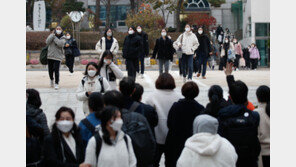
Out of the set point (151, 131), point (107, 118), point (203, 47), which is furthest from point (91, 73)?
point (203, 47)

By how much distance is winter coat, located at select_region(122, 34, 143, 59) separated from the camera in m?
13.3

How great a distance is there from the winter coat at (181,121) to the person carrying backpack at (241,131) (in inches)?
18.4

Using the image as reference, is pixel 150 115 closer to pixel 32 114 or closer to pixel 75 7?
pixel 32 114

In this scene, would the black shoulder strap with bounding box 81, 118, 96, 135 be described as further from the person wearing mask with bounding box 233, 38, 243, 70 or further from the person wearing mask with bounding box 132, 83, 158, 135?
the person wearing mask with bounding box 233, 38, 243, 70

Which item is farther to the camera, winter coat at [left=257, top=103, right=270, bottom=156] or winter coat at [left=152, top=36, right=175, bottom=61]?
winter coat at [left=152, top=36, right=175, bottom=61]

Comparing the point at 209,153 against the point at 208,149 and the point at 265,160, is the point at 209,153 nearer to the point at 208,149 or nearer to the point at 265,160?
the point at 208,149

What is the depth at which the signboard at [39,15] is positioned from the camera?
3351 centimetres

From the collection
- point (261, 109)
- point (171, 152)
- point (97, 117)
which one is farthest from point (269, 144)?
point (97, 117)

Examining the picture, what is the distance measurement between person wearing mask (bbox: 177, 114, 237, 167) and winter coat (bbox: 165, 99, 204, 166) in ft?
3.18

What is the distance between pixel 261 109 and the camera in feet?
17.2

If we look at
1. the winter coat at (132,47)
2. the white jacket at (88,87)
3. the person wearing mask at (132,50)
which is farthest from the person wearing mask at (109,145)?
the winter coat at (132,47)

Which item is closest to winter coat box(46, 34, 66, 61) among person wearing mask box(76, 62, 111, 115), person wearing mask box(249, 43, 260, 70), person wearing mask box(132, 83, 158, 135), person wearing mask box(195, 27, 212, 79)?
person wearing mask box(195, 27, 212, 79)

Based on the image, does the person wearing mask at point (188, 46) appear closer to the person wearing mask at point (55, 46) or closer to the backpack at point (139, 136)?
the person wearing mask at point (55, 46)

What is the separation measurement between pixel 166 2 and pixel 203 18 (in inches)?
131
